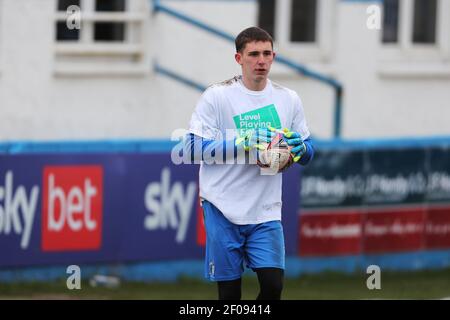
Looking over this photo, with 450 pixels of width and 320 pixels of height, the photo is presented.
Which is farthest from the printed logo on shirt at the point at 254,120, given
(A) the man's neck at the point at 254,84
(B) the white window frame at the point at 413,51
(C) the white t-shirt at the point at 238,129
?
(B) the white window frame at the point at 413,51

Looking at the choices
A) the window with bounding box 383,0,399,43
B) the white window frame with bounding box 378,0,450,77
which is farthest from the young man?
the window with bounding box 383,0,399,43

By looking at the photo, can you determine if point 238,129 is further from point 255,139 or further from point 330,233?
point 330,233

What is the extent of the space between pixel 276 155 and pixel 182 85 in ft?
22.1

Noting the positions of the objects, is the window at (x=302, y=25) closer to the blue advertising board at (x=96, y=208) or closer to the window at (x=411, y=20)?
the window at (x=411, y=20)

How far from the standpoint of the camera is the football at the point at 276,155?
8273 mm

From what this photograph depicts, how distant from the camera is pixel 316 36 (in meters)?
16.5

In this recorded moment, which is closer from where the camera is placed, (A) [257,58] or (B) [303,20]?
(A) [257,58]

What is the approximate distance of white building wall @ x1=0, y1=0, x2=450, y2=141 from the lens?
545 inches

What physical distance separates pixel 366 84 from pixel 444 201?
2.46 metres

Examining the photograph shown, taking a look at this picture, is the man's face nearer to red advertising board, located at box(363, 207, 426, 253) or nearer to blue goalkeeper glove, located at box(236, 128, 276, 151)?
blue goalkeeper glove, located at box(236, 128, 276, 151)

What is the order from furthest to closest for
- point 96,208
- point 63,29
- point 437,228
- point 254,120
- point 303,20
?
point 303,20 → point 437,228 → point 63,29 → point 96,208 → point 254,120


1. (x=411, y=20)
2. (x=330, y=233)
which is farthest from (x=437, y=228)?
(x=411, y=20)

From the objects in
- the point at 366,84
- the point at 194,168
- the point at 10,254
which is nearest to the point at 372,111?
the point at 366,84

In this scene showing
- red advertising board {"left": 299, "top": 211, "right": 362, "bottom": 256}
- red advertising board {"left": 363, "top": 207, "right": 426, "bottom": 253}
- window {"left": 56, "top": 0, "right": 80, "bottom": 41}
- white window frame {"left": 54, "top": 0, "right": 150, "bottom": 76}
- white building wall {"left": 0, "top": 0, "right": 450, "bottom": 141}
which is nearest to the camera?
red advertising board {"left": 299, "top": 211, "right": 362, "bottom": 256}
